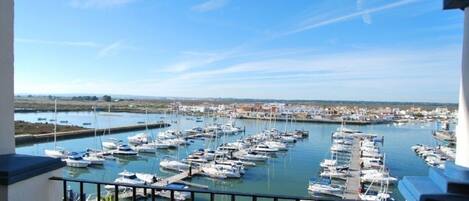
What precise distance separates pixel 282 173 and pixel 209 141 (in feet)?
A: 60.9

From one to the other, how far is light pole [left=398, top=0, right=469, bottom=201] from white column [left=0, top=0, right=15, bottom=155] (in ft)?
8.31

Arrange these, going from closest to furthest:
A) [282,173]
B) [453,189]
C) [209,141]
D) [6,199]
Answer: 1. [453,189]
2. [6,199]
3. [282,173]
4. [209,141]

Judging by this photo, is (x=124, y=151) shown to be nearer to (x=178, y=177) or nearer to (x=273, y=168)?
(x=178, y=177)

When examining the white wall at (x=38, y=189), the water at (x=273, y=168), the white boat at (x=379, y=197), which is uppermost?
the white wall at (x=38, y=189)

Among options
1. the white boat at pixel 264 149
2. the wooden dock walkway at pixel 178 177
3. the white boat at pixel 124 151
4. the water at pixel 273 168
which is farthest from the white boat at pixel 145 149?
the wooden dock walkway at pixel 178 177

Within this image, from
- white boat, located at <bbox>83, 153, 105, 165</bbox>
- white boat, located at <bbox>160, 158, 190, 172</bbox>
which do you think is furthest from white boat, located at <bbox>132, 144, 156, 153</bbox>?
white boat, located at <bbox>160, 158, 190, 172</bbox>

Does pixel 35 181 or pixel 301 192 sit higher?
pixel 35 181

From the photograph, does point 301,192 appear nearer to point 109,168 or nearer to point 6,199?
point 109,168

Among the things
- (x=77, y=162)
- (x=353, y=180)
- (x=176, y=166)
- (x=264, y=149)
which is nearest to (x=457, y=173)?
(x=353, y=180)

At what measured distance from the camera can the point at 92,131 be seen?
5166 centimetres

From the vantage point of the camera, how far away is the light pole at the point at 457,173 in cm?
179

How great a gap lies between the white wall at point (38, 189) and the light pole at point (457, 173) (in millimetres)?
2302

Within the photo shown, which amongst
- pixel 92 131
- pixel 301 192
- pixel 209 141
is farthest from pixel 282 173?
pixel 92 131

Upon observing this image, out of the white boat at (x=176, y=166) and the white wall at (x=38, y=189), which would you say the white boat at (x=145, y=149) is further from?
the white wall at (x=38, y=189)
